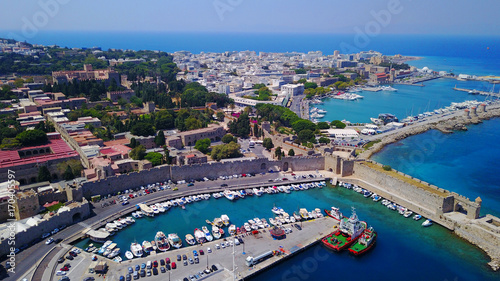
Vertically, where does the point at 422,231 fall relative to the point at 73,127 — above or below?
below

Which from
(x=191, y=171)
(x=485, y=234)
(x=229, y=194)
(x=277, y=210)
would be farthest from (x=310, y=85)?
(x=485, y=234)

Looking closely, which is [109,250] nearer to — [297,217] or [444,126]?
[297,217]

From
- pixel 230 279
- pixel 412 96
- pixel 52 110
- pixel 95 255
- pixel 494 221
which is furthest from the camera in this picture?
pixel 412 96

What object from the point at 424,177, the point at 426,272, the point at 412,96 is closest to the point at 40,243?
the point at 426,272

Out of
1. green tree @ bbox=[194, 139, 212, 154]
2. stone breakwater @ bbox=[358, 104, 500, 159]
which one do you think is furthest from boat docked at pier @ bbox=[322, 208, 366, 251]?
green tree @ bbox=[194, 139, 212, 154]

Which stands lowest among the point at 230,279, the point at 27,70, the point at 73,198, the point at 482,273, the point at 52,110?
the point at 482,273

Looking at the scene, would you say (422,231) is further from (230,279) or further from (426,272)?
(230,279)

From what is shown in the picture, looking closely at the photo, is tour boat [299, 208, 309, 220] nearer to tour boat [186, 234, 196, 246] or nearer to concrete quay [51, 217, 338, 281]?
concrete quay [51, 217, 338, 281]
